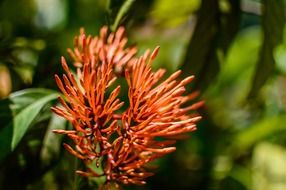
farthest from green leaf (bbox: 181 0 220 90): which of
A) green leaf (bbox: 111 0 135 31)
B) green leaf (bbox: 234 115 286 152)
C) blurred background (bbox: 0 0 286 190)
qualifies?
green leaf (bbox: 234 115 286 152)

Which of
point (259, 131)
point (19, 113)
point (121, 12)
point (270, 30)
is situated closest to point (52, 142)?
point (19, 113)

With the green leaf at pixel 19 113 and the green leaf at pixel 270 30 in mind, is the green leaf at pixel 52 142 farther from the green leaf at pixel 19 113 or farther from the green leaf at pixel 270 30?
the green leaf at pixel 270 30

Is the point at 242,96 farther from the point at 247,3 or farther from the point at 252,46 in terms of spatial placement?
the point at 247,3

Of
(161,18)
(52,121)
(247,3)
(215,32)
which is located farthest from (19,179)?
(247,3)

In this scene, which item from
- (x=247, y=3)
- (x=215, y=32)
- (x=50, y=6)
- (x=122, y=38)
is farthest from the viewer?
(x=247, y=3)

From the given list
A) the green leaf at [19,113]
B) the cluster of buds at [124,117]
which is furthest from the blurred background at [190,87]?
the cluster of buds at [124,117]

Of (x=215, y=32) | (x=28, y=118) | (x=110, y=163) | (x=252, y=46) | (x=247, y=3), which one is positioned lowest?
(x=110, y=163)

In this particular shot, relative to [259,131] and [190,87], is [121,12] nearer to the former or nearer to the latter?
[190,87]

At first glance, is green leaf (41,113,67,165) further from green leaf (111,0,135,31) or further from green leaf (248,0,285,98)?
green leaf (248,0,285,98)
